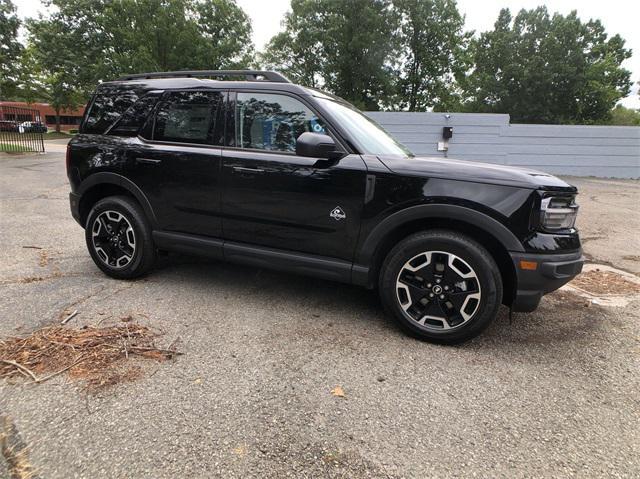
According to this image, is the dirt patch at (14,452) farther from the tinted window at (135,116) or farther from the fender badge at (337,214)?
the tinted window at (135,116)

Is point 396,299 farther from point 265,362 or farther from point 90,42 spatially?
point 90,42

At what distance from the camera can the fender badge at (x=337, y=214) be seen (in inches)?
119

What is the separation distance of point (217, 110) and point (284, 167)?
0.87 metres

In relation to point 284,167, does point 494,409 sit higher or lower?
lower

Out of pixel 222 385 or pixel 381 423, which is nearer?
pixel 381 423

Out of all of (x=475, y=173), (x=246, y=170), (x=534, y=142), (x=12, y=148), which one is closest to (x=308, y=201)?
(x=246, y=170)

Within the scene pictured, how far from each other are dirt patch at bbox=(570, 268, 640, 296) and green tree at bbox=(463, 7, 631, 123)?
39386 millimetres

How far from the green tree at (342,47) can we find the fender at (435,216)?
34012mm

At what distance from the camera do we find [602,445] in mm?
1963

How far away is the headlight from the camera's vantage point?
2.65m

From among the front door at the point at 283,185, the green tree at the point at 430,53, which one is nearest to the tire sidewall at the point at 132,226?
the front door at the point at 283,185

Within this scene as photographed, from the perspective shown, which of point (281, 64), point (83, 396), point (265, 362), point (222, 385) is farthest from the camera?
point (281, 64)

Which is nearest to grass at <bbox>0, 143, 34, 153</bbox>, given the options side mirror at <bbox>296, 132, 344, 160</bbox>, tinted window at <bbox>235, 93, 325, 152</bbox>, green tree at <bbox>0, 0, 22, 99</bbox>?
green tree at <bbox>0, 0, 22, 99</bbox>

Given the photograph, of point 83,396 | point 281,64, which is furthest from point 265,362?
point 281,64
